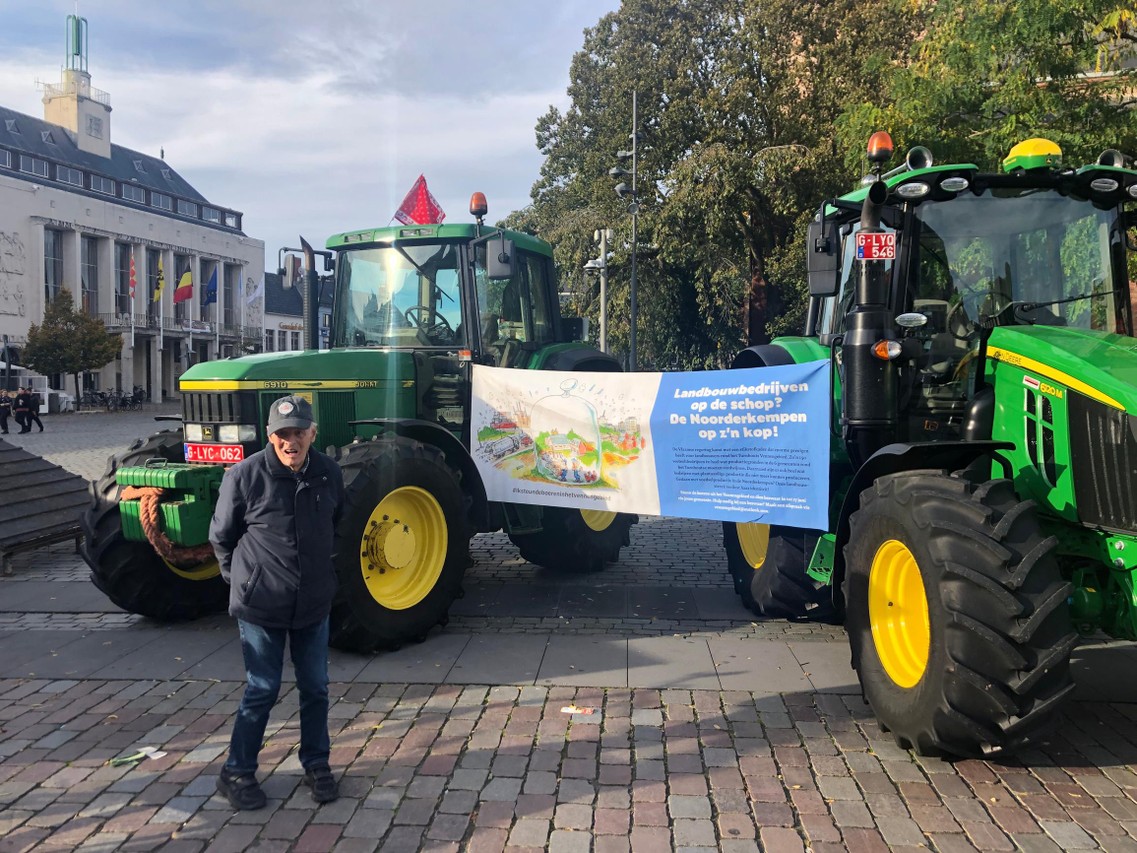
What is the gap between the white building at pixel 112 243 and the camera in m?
54.2

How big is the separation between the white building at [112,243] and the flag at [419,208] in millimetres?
46114

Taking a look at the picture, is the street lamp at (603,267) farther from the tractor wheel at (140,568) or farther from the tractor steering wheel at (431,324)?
the tractor wheel at (140,568)

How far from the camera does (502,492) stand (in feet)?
22.8

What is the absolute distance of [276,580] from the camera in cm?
378

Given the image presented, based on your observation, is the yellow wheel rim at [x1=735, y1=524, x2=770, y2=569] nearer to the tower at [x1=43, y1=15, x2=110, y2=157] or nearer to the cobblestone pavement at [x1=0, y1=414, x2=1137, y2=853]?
the cobblestone pavement at [x1=0, y1=414, x2=1137, y2=853]

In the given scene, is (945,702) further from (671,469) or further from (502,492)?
(502,492)

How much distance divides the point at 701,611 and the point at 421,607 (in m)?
2.20

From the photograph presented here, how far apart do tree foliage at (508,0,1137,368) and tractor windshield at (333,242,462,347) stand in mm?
6910

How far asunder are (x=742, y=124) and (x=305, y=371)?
20.1 m

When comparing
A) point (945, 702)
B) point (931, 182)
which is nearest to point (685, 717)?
point (945, 702)

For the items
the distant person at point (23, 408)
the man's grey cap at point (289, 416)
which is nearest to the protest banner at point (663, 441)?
the man's grey cap at point (289, 416)

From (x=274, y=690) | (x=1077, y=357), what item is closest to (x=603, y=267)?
(x=1077, y=357)

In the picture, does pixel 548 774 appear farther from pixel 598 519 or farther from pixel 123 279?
pixel 123 279

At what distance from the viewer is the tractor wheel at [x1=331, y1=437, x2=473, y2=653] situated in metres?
5.48
